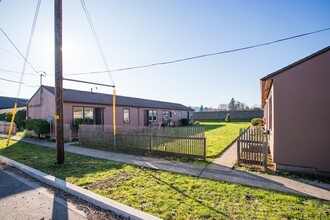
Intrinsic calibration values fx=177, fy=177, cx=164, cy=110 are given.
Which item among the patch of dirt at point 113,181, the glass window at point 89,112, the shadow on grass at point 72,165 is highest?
the glass window at point 89,112

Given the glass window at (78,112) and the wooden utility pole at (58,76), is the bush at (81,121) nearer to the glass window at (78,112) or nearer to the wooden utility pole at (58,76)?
the glass window at (78,112)

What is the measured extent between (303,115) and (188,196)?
4.35 metres

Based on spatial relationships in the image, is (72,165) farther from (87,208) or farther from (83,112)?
(83,112)

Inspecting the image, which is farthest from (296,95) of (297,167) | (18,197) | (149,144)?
(18,197)

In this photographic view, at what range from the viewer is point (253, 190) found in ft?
14.4

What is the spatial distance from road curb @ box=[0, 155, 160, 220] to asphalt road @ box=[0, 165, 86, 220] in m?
0.30

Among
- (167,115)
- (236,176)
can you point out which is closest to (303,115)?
(236,176)

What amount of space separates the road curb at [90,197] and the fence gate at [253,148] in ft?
14.6

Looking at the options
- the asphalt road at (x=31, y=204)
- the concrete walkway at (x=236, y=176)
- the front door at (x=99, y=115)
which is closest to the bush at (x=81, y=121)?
the front door at (x=99, y=115)

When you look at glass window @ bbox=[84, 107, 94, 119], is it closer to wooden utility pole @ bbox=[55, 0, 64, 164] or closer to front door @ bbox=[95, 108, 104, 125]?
front door @ bbox=[95, 108, 104, 125]

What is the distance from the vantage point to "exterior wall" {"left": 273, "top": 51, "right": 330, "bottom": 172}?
5.17 meters

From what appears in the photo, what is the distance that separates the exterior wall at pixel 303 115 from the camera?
5.17m

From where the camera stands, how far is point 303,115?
17.8 ft

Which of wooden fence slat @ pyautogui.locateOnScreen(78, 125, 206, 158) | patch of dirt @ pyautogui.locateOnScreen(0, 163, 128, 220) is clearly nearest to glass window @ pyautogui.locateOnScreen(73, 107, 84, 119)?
wooden fence slat @ pyautogui.locateOnScreen(78, 125, 206, 158)
